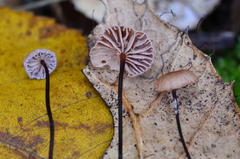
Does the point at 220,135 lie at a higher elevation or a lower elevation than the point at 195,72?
lower

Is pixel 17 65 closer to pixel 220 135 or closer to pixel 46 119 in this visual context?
pixel 46 119

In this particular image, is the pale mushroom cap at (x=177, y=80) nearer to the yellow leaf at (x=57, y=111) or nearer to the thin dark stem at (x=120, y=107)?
the thin dark stem at (x=120, y=107)

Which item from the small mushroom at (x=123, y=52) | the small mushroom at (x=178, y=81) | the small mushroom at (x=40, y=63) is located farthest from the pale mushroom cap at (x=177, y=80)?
the small mushroom at (x=40, y=63)

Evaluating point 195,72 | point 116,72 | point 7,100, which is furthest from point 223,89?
point 7,100

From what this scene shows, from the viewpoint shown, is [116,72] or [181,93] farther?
[116,72]

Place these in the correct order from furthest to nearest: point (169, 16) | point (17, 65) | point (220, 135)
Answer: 1. point (169, 16)
2. point (17, 65)
3. point (220, 135)

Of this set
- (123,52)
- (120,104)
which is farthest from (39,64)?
(120,104)

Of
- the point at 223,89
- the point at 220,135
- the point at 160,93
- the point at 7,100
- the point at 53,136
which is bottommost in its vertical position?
the point at 53,136

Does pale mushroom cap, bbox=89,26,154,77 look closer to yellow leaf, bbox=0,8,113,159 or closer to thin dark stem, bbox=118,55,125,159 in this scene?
thin dark stem, bbox=118,55,125,159

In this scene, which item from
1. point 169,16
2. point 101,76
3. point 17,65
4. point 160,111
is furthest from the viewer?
point 169,16
